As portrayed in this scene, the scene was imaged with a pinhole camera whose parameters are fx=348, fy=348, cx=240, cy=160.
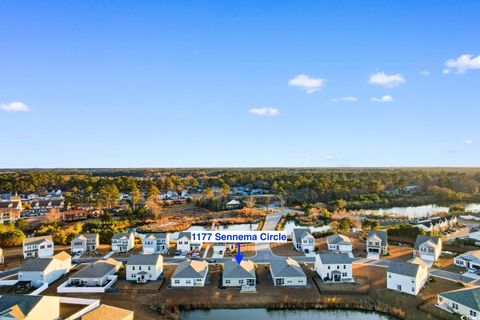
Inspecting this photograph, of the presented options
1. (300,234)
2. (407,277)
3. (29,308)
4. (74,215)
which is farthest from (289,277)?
(74,215)

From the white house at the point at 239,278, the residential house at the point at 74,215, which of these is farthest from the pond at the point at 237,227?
the white house at the point at 239,278

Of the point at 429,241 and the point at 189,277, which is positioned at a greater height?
the point at 429,241

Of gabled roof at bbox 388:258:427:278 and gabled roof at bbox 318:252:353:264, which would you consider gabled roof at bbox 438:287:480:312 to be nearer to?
gabled roof at bbox 388:258:427:278

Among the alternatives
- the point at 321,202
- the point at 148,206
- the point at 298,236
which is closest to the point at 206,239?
the point at 298,236

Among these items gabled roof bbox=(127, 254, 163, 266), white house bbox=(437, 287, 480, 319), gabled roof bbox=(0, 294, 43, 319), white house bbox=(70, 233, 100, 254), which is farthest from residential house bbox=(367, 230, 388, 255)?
white house bbox=(70, 233, 100, 254)

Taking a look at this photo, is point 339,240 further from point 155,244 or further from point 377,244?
point 155,244

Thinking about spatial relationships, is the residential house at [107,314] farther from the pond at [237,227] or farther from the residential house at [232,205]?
the residential house at [232,205]
